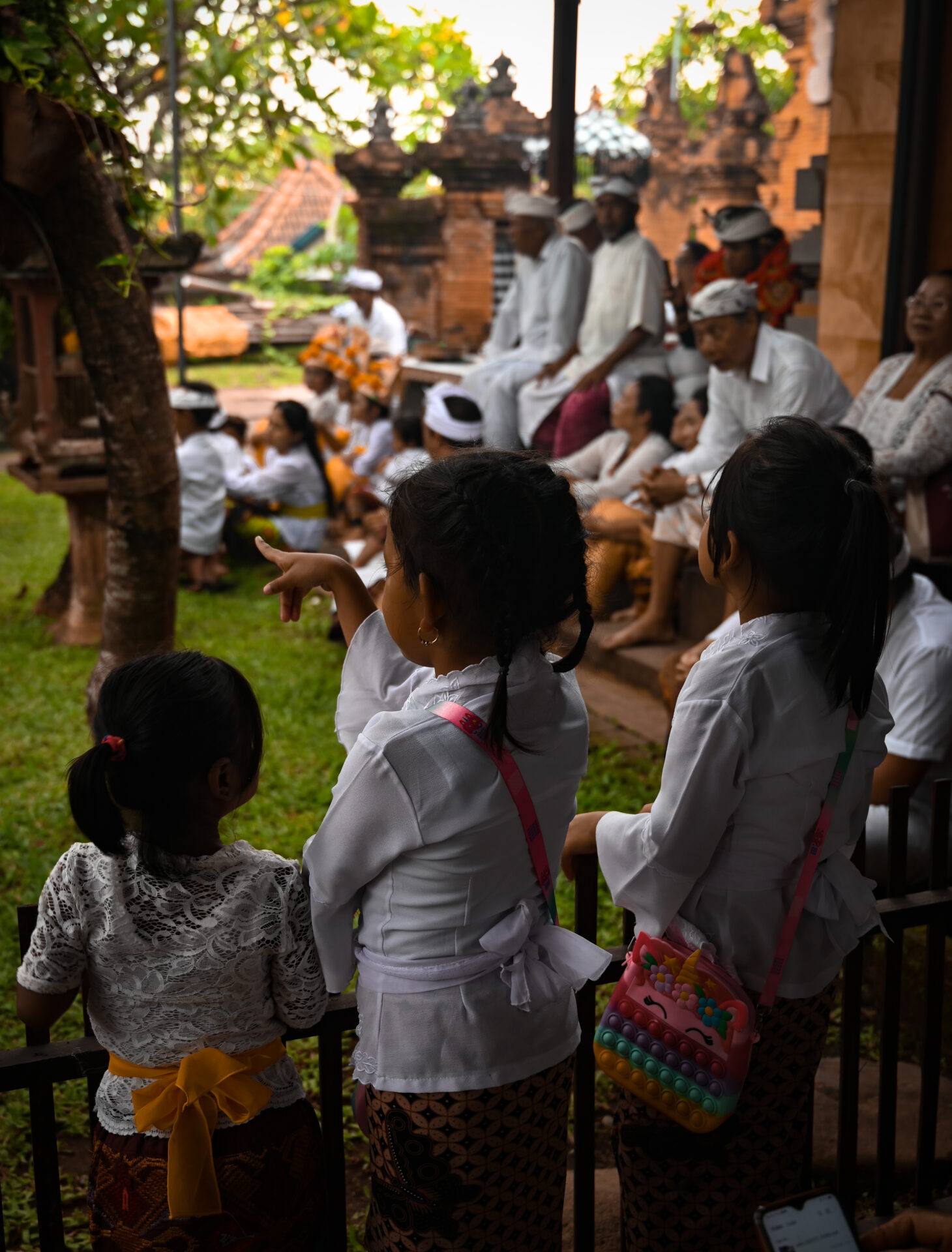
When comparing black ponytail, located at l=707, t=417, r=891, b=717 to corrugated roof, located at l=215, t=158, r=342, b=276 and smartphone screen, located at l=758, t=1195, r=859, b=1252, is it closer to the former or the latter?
smartphone screen, located at l=758, t=1195, r=859, b=1252

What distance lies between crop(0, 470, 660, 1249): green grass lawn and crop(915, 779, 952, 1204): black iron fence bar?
1.22 meters

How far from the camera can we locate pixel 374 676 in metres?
1.73

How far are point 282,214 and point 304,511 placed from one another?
19.2 meters

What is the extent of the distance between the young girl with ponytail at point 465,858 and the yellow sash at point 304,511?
6692 millimetres

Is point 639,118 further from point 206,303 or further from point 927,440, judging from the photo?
point 927,440

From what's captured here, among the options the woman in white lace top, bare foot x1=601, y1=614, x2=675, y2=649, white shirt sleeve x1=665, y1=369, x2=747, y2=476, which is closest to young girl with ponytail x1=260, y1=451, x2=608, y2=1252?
the woman in white lace top

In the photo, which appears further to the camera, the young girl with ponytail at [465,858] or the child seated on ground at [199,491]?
the child seated on ground at [199,491]

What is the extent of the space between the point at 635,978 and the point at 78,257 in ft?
7.05

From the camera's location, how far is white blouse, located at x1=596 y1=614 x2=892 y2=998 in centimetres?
161

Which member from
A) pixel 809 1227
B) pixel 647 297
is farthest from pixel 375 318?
pixel 809 1227

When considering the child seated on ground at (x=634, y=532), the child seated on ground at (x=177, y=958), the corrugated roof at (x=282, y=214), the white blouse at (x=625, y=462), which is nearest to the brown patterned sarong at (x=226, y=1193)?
the child seated on ground at (x=177, y=958)

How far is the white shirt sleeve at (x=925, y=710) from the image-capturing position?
285 centimetres

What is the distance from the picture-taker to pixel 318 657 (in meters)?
6.36

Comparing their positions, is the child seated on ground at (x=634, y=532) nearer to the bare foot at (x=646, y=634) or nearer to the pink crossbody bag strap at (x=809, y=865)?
the bare foot at (x=646, y=634)
